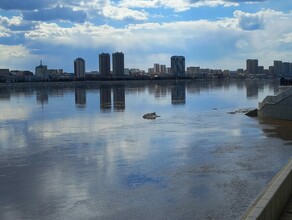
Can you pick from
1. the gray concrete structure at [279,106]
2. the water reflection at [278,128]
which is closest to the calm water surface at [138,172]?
the water reflection at [278,128]

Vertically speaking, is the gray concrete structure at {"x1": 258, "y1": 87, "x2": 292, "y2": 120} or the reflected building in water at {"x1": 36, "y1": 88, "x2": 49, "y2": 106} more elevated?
the gray concrete structure at {"x1": 258, "y1": 87, "x2": 292, "y2": 120}

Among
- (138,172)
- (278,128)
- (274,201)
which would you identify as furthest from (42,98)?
(274,201)

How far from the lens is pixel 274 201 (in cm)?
843

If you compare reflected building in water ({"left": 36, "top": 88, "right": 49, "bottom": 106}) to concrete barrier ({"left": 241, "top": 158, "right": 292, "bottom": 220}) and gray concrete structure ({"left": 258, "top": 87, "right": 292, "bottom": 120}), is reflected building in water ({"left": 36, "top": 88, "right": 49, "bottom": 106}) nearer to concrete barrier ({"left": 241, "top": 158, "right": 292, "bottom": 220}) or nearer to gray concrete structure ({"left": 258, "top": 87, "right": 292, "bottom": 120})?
gray concrete structure ({"left": 258, "top": 87, "right": 292, "bottom": 120})

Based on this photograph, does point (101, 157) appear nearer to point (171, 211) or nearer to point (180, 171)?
point (180, 171)

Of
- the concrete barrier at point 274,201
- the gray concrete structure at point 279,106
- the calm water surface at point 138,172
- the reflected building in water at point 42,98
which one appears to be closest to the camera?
the concrete barrier at point 274,201

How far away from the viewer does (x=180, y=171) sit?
19.3m

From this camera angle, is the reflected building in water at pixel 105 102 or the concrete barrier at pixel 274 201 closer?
the concrete barrier at pixel 274 201

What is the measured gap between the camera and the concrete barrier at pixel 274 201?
7.57 metres

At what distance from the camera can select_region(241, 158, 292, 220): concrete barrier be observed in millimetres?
7574

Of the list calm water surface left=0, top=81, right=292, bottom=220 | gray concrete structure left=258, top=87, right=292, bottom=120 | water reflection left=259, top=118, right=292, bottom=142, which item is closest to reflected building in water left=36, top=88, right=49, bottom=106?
gray concrete structure left=258, top=87, right=292, bottom=120

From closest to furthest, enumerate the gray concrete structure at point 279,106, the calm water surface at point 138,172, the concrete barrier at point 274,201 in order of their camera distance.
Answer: the concrete barrier at point 274,201 → the calm water surface at point 138,172 → the gray concrete structure at point 279,106

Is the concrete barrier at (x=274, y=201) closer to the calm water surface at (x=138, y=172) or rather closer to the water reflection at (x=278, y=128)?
the calm water surface at (x=138, y=172)

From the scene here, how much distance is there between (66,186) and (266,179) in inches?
319
